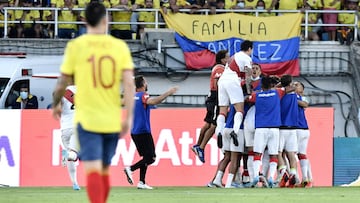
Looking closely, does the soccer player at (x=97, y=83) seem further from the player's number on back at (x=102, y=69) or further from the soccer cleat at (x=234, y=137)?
the soccer cleat at (x=234, y=137)

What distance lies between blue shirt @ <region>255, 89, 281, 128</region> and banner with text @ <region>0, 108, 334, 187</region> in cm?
378

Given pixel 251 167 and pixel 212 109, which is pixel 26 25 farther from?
pixel 251 167

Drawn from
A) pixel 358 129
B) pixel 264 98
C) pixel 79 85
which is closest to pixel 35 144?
pixel 264 98

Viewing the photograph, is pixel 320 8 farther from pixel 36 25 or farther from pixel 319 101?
pixel 36 25

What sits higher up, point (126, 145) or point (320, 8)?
point (320, 8)

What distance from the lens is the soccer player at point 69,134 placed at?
67.0 ft

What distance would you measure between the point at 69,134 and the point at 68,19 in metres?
11.7

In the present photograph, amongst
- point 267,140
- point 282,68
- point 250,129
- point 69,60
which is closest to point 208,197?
point 267,140

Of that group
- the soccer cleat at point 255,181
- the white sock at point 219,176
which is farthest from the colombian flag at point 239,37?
the soccer cleat at point 255,181

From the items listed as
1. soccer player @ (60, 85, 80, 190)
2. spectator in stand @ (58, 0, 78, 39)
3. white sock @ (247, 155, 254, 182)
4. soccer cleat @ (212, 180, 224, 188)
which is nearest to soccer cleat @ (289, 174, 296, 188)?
white sock @ (247, 155, 254, 182)

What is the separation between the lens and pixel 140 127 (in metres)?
20.5

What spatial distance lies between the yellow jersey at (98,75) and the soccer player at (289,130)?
10.0m

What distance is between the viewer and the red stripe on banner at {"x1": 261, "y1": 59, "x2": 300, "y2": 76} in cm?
3127

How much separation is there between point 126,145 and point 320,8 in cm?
1035
